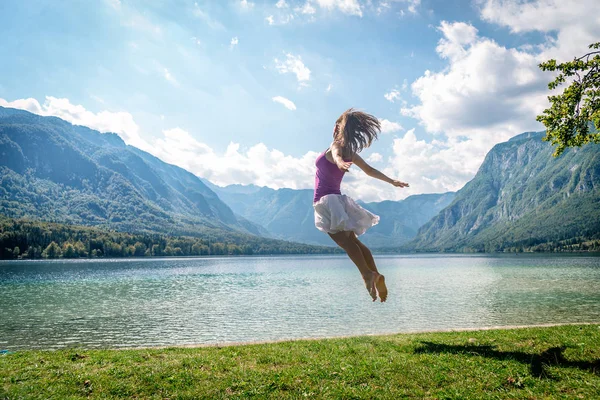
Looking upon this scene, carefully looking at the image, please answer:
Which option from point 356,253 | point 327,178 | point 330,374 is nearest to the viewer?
point 356,253

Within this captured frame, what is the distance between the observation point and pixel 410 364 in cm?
708

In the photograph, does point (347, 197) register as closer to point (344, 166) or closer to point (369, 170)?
point (369, 170)

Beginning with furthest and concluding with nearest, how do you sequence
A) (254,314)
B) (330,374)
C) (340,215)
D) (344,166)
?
(254,314), (330,374), (340,215), (344,166)

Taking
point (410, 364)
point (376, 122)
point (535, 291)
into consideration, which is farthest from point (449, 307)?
point (376, 122)

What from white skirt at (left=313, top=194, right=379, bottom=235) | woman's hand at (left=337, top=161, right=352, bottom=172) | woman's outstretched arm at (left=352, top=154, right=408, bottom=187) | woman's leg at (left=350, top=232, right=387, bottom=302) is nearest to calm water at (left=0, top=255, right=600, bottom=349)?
woman's leg at (left=350, top=232, right=387, bottom=302)

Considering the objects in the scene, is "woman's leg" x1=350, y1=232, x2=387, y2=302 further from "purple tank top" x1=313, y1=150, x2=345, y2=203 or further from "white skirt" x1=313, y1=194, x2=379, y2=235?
"purple tank top" x1=313, y1=150, x2=345, y2=203

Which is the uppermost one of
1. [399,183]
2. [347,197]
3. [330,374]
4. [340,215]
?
[399,183]

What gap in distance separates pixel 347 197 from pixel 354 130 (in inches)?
40.7

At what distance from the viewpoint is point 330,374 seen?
261 inches

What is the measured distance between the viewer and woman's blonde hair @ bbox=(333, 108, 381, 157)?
5902 mm

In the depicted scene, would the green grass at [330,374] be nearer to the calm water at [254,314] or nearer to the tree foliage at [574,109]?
the tree foliage at [574,109]

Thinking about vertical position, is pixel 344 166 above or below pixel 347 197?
above

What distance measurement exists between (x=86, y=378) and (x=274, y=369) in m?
3.20

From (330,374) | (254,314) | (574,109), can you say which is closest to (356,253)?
(330,374)
